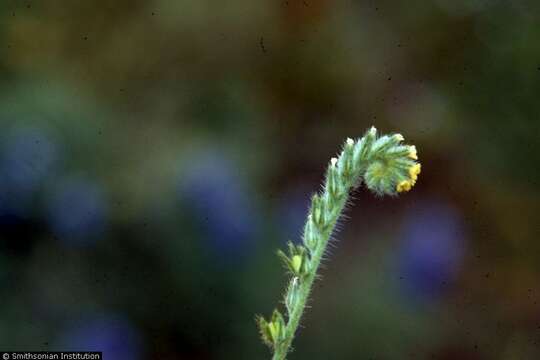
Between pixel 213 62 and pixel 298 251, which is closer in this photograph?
pixel 298 251

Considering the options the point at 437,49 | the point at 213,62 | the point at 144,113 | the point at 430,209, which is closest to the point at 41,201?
the point at 144,113

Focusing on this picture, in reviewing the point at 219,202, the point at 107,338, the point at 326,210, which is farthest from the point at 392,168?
the point at 219,202

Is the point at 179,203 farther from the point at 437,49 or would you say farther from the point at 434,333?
the point at 437,49

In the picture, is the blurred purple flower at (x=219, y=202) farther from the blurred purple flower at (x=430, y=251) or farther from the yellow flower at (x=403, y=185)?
the yellow flower at (x=403, y=185)

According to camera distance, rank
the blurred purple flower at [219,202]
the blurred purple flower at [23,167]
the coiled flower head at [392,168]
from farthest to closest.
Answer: the blurred purple flower at [219,202], the blurred purple flower at [23,167], the coiled flower head at [392,168]

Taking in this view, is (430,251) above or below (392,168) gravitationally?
above

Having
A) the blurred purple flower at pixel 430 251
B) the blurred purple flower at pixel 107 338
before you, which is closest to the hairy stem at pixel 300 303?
the blurred purple flower at pixel 107 338

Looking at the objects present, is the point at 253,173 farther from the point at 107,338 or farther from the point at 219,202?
the point at 107,338
